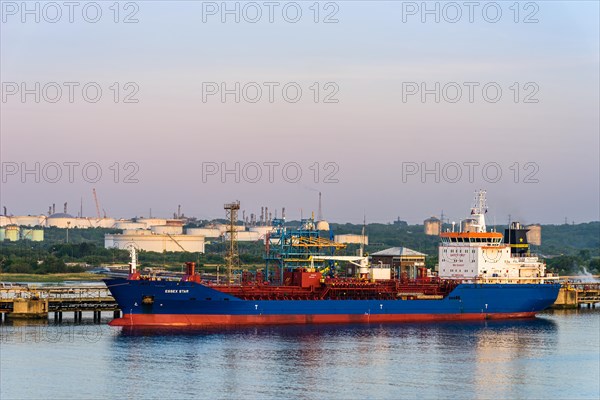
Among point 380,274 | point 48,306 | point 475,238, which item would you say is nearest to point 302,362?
point 380,274

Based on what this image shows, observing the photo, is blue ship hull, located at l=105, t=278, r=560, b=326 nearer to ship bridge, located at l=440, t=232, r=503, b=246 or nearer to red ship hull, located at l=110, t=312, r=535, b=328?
red ship hull, located at l=110, t=312, r=535, b=328

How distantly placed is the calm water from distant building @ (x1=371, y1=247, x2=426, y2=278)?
17.1m

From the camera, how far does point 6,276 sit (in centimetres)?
13575

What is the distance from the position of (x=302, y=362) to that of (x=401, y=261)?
3643cm

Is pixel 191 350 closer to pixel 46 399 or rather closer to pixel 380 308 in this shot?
pixel 46 399

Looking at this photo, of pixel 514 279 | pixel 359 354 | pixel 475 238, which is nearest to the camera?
pixel 359 354

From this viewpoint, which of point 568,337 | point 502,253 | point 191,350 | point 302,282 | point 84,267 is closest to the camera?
point 191,350

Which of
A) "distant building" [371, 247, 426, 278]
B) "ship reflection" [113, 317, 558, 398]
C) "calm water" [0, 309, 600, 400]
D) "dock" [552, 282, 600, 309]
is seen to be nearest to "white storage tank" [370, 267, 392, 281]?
"ship reflection" [113, 317, 558, 398]

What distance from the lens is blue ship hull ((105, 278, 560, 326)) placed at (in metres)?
70.4

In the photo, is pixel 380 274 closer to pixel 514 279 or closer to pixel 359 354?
pixel 514 279

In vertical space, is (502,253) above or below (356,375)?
above

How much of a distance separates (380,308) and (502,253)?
1133 cm

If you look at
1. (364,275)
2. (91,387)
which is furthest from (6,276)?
(91,387)

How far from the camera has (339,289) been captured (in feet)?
248
